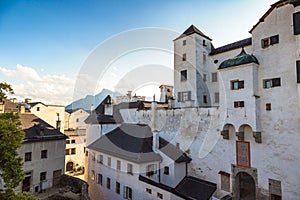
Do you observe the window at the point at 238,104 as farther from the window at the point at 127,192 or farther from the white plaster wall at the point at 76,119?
the white plaster wall at the point at 76,119

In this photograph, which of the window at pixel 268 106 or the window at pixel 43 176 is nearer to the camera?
the window at pixel 268 106

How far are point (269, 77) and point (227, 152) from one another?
6.48 metres

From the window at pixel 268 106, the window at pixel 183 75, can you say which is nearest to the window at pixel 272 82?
the window at pixel 268 106

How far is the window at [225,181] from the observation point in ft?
48.8

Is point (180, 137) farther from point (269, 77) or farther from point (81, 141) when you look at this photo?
point (81, 141)

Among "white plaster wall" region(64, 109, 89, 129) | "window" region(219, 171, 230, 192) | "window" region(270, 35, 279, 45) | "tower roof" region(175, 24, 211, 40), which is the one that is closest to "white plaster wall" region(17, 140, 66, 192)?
"window" region(219, 171, 230, 192)

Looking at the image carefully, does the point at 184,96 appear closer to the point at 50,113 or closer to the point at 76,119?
the point at 50,113

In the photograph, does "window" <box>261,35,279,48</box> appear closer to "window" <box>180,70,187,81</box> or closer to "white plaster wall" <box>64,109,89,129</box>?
"window" <box>180,70,187,81</box>

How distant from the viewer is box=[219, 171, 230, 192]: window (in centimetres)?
1487

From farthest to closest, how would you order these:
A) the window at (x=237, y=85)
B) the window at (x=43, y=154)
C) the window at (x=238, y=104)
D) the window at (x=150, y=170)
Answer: the window at (x=43, y=154), the window at (x=150, y=170), the window at (x=237, y=85), the window at (x=238, y=104)

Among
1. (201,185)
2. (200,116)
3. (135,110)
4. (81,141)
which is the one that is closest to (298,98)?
(200,116)

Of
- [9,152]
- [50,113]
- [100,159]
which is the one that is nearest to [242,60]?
[9,152]

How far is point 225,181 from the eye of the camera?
15.0m

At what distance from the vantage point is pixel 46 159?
59.0ft
